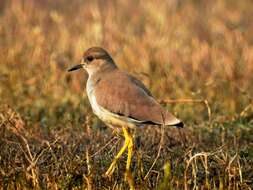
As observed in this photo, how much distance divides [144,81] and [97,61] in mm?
2883

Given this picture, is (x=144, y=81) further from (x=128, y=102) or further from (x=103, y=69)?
(x=128, y=102)

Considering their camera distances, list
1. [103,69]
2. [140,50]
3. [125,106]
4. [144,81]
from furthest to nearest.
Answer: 1. [140,50]
2. [144,81]
3. [103,69]
4. [125,106]

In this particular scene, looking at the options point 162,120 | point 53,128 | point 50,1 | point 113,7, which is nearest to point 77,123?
point 53,128

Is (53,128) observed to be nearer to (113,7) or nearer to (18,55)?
(18,55)

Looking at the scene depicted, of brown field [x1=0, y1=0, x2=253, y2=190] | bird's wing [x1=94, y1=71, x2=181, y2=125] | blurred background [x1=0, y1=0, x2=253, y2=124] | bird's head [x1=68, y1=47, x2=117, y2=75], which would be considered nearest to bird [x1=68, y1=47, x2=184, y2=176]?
bird's wing [x1=94, y1=71, x2=181, y2=125]

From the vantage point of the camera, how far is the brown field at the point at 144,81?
17.0ft

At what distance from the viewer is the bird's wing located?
545cm

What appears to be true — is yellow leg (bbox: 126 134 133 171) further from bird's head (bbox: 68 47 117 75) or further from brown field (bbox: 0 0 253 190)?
bird's head (bbox: 68 47 117 75)

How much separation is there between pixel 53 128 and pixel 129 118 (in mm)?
1654

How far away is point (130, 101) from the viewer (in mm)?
5547

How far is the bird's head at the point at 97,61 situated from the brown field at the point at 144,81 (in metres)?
0.45

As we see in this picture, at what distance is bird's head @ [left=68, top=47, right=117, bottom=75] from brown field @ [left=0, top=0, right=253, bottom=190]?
0.45m

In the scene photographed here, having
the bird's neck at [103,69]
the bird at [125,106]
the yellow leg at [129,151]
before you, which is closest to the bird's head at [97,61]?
the bird's neck at [103,69]

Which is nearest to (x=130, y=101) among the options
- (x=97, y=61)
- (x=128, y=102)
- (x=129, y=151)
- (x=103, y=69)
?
(x=128, y=102)
